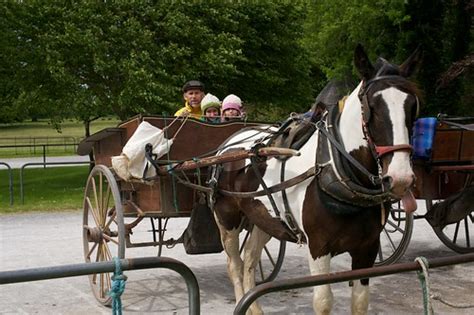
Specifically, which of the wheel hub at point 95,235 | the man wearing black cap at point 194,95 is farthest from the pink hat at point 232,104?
the wheel hub at point 95,235

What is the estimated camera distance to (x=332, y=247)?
14.8 ft

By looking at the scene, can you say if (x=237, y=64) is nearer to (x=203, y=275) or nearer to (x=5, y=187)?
(x=5, y=187)

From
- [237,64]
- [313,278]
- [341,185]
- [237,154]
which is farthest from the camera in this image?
[237,64]

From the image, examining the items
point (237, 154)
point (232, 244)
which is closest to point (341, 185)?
point (237, 154)

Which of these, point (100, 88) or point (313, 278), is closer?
point (313, 278)

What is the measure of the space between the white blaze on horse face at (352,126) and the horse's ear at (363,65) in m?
0.20

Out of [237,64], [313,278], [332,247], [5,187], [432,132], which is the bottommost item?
[5,187]

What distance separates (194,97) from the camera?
7.59 meters

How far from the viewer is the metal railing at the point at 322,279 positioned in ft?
8.29

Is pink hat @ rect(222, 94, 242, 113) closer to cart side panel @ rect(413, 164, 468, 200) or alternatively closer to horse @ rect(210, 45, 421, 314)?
horse @ rect(210, 45, 421, 314)

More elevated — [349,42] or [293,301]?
[349,42]

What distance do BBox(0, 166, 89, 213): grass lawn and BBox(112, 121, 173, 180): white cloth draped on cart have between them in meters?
8.20

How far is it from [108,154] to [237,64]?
1355cm

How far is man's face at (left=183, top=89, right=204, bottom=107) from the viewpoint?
24.8 ft
